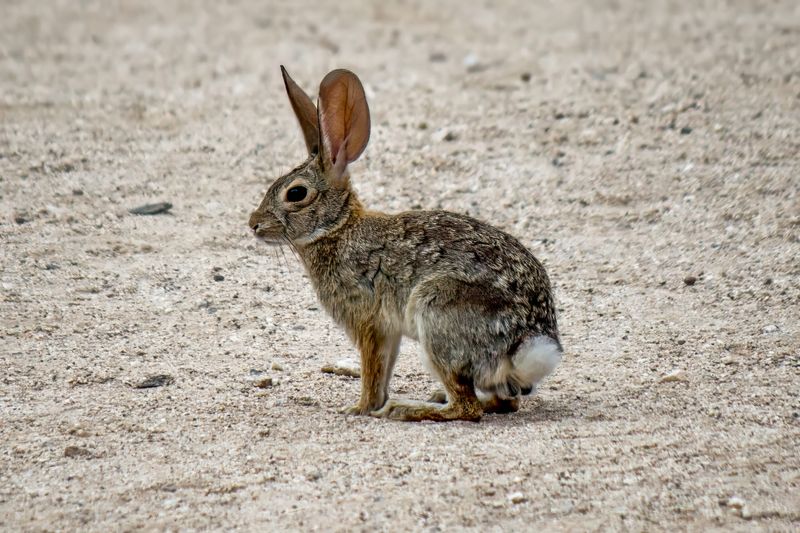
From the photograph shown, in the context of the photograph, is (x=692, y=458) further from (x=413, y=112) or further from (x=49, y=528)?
(x=413, y=112)

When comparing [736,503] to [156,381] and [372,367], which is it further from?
[156,381]

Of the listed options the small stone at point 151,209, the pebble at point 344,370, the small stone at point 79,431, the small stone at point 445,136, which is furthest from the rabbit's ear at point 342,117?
the small stone at point 445,136

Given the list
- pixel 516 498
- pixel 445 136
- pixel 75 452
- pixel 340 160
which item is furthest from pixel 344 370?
pixel 445 136

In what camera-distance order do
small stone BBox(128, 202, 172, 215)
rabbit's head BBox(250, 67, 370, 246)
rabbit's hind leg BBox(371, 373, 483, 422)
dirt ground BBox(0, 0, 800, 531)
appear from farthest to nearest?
small stone BBox(128, 202, 172, 215)
rabbit's head BBox(250, 67, 370, 246)
rabbit's hind leg BBox(371, 373, 483, 422)
dirt ground BBox(0, 0, 800, 531)

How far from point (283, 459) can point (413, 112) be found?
5.64m

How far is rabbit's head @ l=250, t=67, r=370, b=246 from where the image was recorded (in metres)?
6.11

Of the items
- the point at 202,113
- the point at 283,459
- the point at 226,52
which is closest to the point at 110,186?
the point at 202,113

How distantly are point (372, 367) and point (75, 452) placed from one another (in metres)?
1.51

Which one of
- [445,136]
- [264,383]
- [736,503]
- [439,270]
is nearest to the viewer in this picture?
[736,503]

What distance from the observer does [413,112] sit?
1034 centimetres

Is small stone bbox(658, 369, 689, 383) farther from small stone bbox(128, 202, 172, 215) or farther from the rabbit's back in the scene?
small stone bbox(128, 202, 172, 215)

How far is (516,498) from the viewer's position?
15.6 ft

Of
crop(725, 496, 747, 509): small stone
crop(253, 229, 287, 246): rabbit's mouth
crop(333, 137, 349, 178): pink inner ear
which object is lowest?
crop(725, 496, 747, 509): small stone

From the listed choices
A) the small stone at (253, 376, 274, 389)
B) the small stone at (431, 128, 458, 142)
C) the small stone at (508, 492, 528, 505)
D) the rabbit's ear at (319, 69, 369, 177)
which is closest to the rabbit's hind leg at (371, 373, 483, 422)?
the small stone at (253, 376, 274, 389)
